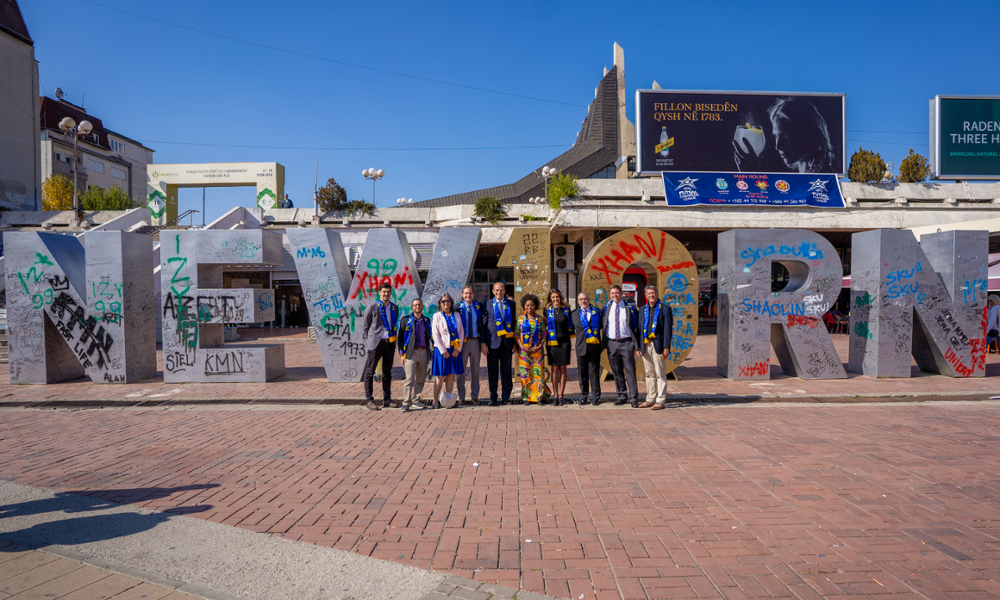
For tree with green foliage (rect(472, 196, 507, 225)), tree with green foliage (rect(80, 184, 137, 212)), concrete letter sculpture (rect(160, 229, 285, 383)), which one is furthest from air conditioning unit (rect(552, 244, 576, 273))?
tree with green foliage (rect(80, 184, 137, 212))

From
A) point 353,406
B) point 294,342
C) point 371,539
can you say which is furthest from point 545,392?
point 294,342

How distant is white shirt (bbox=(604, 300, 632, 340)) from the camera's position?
26.4ft

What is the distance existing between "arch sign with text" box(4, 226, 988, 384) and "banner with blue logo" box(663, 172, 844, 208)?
10.6 metres

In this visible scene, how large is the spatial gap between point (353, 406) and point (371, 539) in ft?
15.9

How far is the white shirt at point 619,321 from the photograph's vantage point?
8.05 meters

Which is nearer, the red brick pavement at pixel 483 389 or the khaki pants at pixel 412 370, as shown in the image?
the khaki pants at pixel 412 370

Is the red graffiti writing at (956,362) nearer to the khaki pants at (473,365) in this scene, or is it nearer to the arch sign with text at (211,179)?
the khaki pants at (473,365)

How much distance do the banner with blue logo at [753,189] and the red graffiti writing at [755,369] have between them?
1133 cm

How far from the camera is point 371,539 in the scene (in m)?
3.66

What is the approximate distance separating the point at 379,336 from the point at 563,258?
1568 centimetres

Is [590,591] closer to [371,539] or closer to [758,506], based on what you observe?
[371,539]

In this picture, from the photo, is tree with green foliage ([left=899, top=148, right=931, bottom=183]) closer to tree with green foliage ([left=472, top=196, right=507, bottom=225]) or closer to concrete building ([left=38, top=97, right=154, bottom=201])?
tree with green foliage ([left=472, top=196, right=507, bottom=225])

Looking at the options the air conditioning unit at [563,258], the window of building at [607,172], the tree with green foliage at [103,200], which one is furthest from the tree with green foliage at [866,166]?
the tree with green foliage at [103,200]

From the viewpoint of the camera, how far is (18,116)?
3291 centimetres
